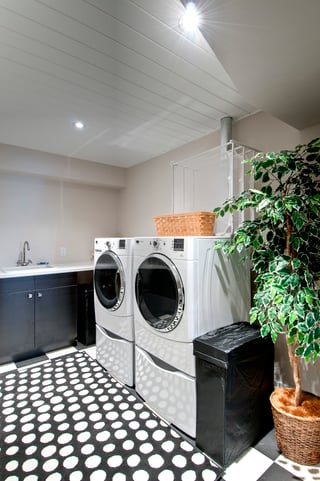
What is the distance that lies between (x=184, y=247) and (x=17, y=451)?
160cm

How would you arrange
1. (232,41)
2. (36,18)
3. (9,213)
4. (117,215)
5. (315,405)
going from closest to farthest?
(232,41) → (36,18) → (315,405) → (9,213) → (117,215)

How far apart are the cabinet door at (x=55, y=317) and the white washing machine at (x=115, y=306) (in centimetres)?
59

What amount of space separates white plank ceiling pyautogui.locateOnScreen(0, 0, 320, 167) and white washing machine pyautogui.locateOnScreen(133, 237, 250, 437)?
104 cm

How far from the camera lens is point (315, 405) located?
1527 millimetres

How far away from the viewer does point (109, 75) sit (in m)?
1.76

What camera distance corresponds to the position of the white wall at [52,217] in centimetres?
327

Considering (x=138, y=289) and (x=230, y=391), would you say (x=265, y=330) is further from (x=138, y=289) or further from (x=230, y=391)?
(x=138, y=289)

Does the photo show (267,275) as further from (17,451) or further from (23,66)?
(23,66)

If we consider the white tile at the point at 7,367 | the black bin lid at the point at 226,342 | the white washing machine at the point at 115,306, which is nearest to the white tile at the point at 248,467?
the black bin lid at the point at 226,342

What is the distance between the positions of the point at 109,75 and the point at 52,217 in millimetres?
2329

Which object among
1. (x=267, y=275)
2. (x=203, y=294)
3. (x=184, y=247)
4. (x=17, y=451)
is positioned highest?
(x=184, y=247)

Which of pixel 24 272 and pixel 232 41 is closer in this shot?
pixel 232 41

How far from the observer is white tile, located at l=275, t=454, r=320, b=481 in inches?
54.6

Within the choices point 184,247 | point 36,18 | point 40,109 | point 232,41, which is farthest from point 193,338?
point 40,109
